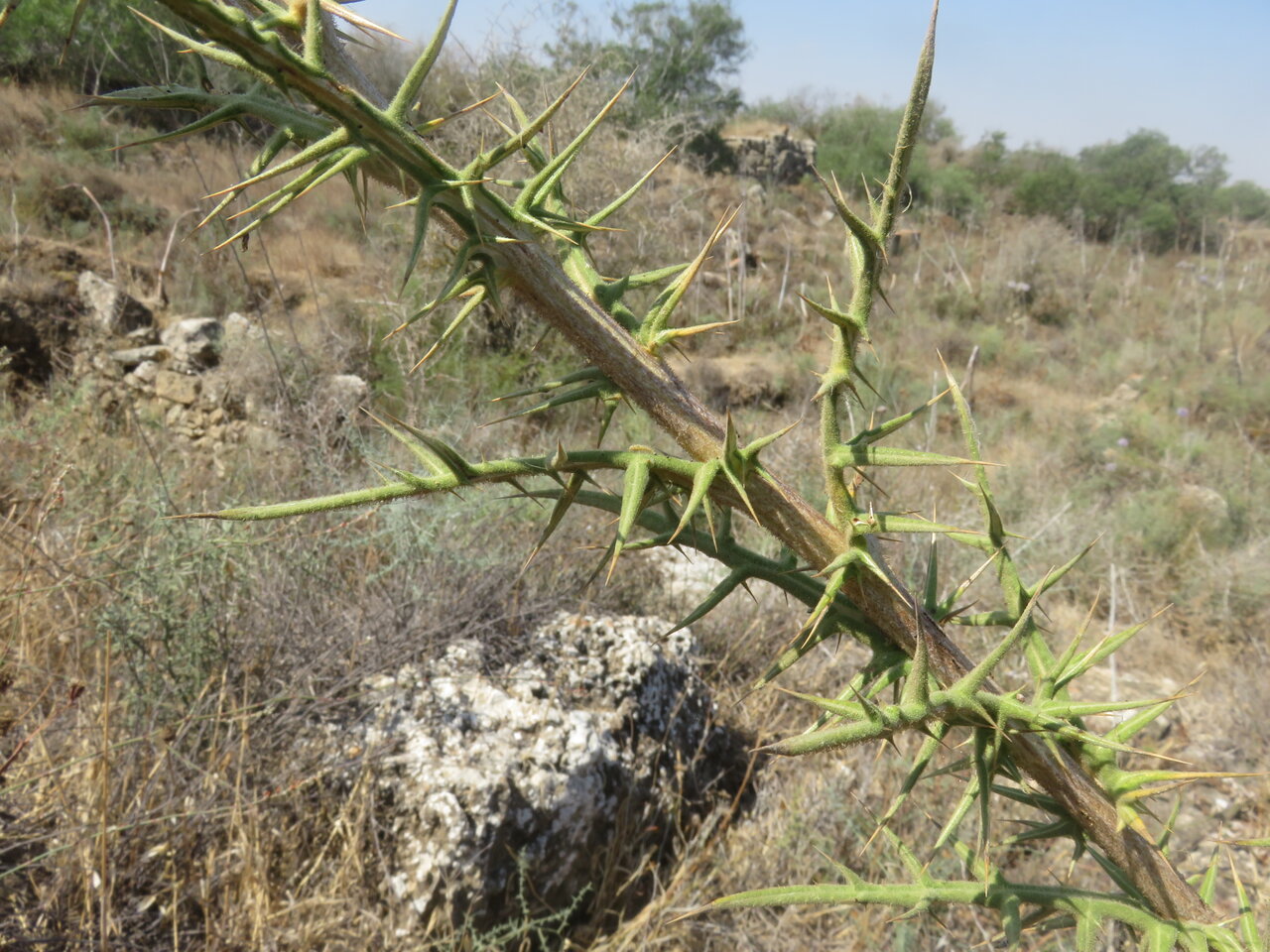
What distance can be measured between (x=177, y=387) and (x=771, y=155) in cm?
1245

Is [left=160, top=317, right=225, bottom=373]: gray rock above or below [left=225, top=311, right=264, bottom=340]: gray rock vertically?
below

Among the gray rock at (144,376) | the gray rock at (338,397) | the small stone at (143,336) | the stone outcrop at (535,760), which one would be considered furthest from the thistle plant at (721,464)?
the small stone at (143,336)

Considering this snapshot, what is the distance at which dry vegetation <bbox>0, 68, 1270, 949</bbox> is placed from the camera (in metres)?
1.70

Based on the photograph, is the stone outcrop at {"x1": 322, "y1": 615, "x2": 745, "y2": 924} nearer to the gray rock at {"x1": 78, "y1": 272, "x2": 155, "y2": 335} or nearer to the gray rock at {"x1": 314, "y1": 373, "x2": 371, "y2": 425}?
the gray rock at {"x1": 314, "y1": 373, "x2": 371, "y2": 425}

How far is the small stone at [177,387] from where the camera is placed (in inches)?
202

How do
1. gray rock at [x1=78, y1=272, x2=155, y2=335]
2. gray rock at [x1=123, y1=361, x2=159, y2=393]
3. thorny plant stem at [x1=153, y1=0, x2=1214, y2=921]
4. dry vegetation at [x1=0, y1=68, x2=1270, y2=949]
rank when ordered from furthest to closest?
1. gray rock at [x1=78, y1=272, x2=155, y2=335]
2. gray rock at [x1=123, y1=361, x2=159, y2=393]
3. dry vegetation at [x1=0, y1=68, x2=1270, y2=949]
4. thorny plant stem at [x1=153, y1=0, x2=1214, y2=921]

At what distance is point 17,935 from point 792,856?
5.89 feet

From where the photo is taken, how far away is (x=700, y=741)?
92.0 inches

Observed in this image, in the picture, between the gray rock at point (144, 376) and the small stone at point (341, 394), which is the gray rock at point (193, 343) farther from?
the small stone at point (341, 394)

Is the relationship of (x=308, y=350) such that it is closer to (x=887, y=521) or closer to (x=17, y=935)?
(x=17, y=935)

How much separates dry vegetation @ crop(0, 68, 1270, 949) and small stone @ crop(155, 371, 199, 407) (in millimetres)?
501

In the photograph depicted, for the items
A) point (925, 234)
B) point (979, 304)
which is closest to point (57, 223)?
point (979, 304)

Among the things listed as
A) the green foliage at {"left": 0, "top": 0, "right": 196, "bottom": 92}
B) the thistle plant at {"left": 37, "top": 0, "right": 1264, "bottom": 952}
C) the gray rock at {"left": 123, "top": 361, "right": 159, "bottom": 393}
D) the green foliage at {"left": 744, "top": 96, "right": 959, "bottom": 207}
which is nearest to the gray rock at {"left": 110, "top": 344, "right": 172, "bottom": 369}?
the gray rock at {"left": 123, "top": 361, "right": 159, "bottom": 393}

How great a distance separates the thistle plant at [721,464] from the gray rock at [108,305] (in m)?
5.97
